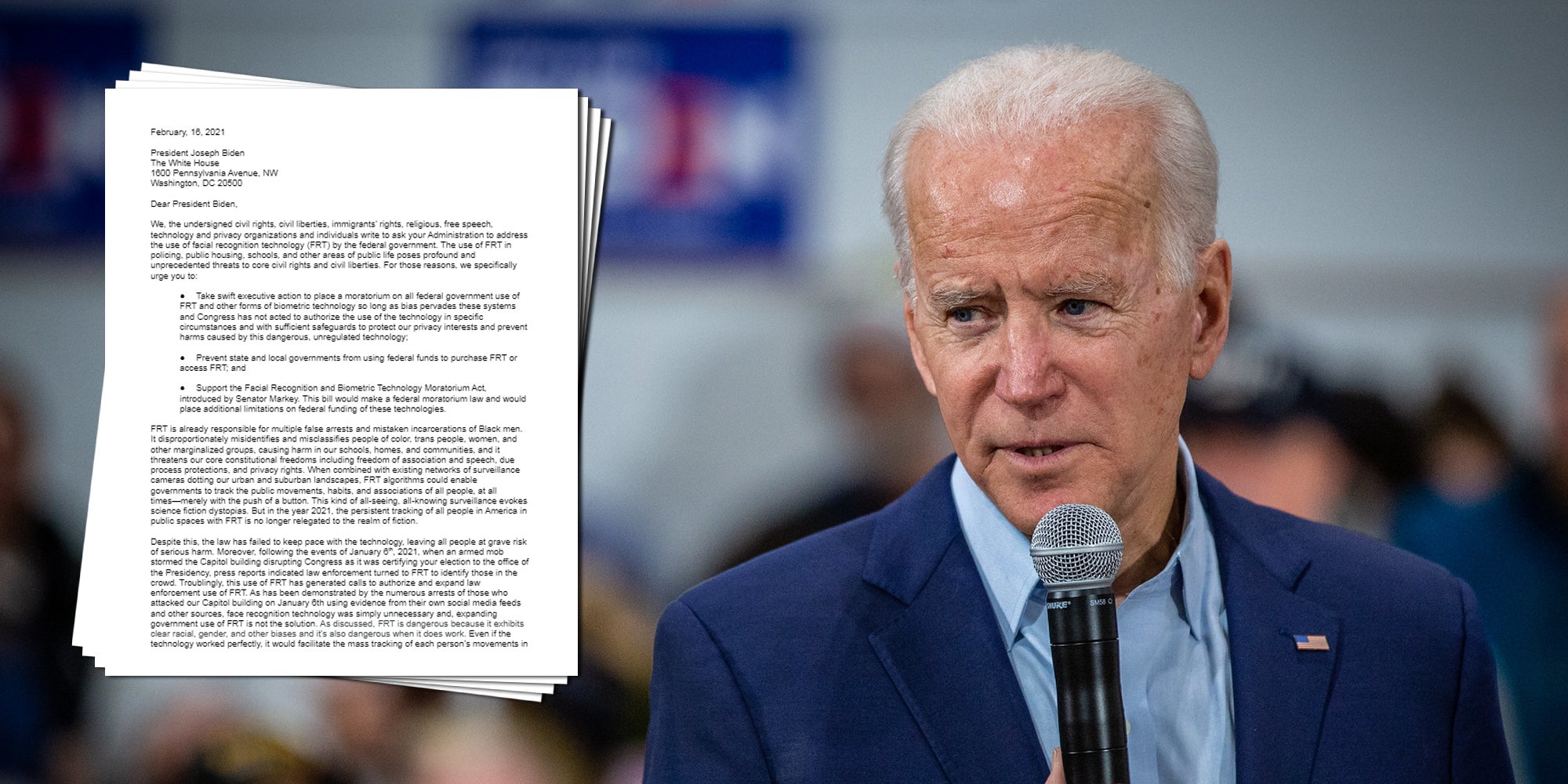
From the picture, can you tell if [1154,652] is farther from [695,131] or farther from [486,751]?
[695,131]

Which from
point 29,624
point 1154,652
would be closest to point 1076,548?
point 1154,652

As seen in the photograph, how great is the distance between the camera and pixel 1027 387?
153 cm

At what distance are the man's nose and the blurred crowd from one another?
7.77ft

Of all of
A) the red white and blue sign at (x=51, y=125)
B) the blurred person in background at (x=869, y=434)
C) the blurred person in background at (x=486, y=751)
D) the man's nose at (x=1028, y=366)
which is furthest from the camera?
the blurred person in background at (x=869, y=434)

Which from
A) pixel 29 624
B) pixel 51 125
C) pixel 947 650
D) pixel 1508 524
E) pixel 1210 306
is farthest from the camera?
pixel 1508 524

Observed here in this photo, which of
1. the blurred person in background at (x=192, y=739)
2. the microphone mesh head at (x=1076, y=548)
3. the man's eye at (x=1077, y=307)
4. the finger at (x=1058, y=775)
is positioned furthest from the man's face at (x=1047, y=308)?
the blurred person in background at (x=192, y=739)

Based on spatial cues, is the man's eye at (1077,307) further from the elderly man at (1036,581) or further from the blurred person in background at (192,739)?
the blurred person in background at (192,739)

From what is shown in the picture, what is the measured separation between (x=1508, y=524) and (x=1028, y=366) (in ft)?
10.9

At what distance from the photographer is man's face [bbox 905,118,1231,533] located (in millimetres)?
1539

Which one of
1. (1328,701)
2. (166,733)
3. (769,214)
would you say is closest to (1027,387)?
(1328,701)

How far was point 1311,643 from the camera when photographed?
67.5 inches

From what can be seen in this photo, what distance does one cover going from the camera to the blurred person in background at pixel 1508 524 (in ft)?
13.4

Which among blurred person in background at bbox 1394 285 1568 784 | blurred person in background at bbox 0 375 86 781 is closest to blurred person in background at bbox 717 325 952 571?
blurred person in background at bbox 1394 285 1568 784

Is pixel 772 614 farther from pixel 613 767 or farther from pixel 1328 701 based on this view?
pixel 613 767
